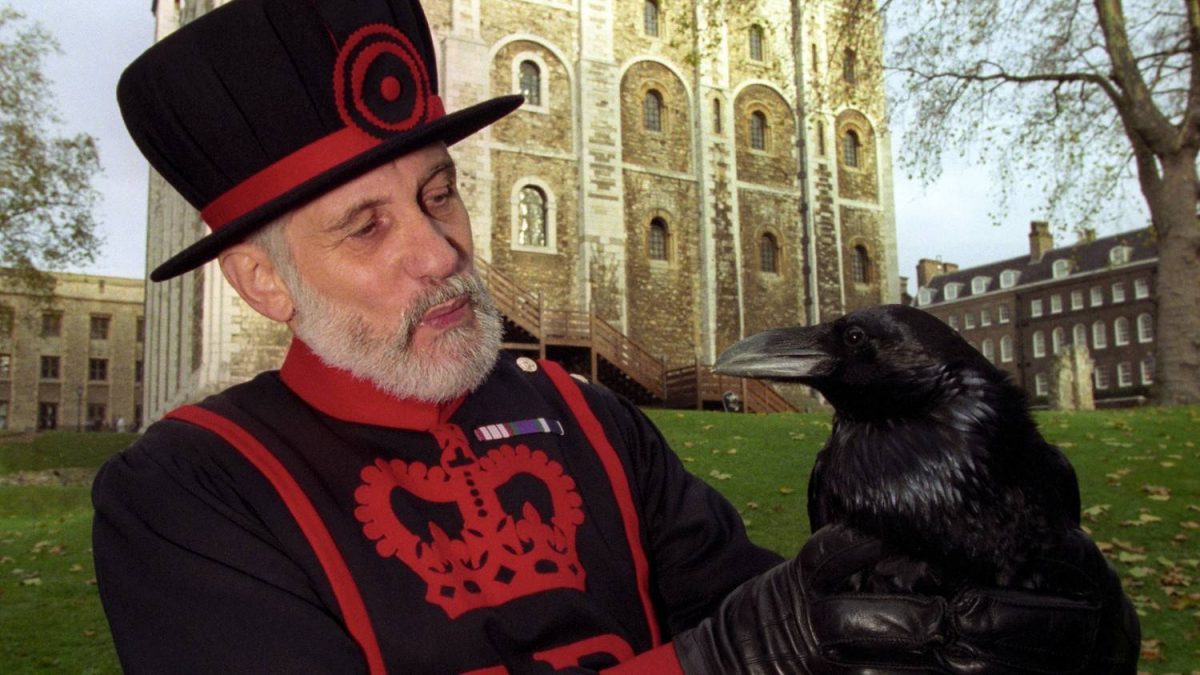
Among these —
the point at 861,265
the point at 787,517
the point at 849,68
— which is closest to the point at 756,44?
the point at 849,68

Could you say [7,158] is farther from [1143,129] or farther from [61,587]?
[1143,129]

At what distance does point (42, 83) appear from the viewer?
890 inches

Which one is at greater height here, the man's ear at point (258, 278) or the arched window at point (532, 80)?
the arched window at point (532, 80)

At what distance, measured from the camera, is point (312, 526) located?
1.68m

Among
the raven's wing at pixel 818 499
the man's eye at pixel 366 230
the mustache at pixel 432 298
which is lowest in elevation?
the raven's wing at pixel 818 499

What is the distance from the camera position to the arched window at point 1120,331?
58509 mm

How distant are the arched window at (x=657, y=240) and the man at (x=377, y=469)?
25.1 metres

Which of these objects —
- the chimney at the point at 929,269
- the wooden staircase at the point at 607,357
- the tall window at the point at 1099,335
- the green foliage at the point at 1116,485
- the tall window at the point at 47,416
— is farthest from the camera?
the chimney at the point at 929,269

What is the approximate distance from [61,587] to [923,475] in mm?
7701

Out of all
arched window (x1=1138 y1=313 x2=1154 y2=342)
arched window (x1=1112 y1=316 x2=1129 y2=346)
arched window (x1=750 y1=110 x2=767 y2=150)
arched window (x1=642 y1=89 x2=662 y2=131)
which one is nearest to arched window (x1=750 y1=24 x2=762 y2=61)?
arched window (x1=750 y1=110 x2=767 y2=150)

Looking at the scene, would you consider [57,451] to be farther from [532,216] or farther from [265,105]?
[265,105]

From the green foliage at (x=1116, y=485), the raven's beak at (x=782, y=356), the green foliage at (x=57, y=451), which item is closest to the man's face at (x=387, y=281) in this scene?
the raven's beak at (x=782, y=356)

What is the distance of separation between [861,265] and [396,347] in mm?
31508

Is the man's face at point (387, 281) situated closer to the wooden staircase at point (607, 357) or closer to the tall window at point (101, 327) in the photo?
the wooden staircase at point (607, 357)
